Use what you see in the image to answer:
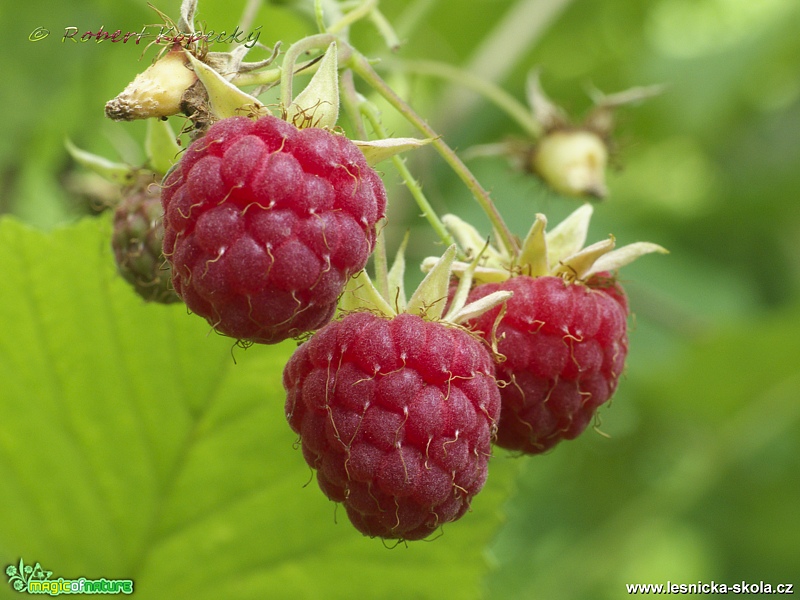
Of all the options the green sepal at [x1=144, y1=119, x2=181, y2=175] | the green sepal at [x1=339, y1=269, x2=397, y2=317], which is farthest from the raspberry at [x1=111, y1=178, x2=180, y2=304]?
the green sepal at [x1=339, y1=269, x2=397, y2=317]

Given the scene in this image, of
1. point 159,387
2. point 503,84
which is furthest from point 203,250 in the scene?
point 503,84

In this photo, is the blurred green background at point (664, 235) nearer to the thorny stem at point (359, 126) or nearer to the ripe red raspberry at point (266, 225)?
the thorny stem at point (359, 126)

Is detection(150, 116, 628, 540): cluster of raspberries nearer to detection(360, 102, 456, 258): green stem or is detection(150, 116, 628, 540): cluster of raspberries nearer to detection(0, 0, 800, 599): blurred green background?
detection(360, 102, 456, 258): green stem

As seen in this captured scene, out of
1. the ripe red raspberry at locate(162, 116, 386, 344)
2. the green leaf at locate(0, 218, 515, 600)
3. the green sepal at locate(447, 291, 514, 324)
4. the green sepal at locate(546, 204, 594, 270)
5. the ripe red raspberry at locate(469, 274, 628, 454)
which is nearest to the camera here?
the ripe red raspberry at locate(162, 116, 386, 344)

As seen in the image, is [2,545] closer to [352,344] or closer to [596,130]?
[352,344]

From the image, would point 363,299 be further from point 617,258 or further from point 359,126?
point 617,258

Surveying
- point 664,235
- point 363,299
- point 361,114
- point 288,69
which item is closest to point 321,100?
point 288,69
